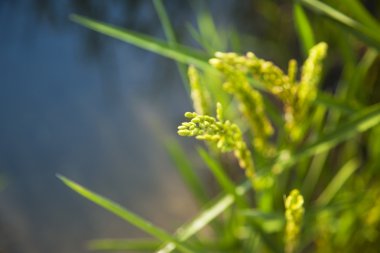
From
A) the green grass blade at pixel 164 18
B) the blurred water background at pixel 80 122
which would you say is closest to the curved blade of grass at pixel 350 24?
the green grass blade at pixel 164 18

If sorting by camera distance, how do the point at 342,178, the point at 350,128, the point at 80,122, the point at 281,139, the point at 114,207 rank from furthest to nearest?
the point at 80,122 → the point at 342,178 → the point at 281,139 → the point at 350,128 → the point at 114,207

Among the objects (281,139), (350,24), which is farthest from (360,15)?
(281,139)

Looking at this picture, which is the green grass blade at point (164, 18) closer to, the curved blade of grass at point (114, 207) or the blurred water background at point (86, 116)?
the curved blade of grass at point (114, 207)

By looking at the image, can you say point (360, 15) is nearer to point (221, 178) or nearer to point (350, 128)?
point (350, 128)

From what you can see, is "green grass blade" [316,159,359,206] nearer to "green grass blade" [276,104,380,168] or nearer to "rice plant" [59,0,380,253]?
"rice plant" [59,0,380,253]

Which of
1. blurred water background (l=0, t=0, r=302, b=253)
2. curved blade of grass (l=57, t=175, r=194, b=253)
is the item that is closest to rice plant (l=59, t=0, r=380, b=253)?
curved blade of grass (l=57, t=175, r=194, b=253)

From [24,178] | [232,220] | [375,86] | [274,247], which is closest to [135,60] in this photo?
[24,178]
